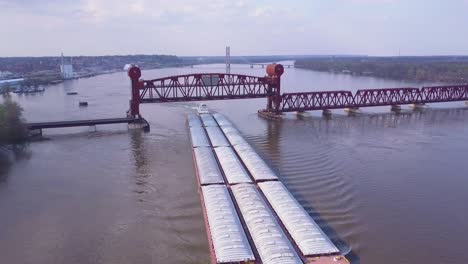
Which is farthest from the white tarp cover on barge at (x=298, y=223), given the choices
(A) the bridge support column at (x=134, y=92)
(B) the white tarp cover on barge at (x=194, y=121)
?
(A) the bridge support column at (x=134, y=92)

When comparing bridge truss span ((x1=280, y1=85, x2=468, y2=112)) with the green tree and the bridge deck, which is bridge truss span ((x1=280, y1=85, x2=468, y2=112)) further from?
the green tree

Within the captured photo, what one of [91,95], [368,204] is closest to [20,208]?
[368,204]

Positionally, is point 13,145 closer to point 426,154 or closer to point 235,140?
point 235,140

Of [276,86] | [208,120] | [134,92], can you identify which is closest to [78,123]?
[134,92]

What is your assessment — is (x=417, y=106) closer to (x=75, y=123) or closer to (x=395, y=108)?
(x=395, y=108)

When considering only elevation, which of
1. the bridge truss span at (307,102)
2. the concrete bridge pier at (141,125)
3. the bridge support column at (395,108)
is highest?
the bridge truss span at (307,102)

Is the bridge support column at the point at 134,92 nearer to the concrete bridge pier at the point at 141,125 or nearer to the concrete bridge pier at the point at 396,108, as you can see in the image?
the concrete bridge pier at the point at 141,125
